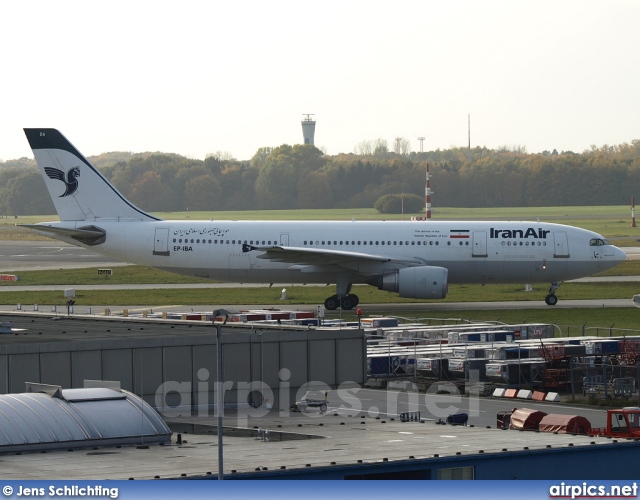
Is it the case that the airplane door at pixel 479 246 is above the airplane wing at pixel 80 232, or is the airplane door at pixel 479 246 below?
below

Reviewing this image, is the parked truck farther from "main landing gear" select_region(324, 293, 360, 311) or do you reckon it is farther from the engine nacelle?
"main landing gear" select_region(324, 293, 360, 311)

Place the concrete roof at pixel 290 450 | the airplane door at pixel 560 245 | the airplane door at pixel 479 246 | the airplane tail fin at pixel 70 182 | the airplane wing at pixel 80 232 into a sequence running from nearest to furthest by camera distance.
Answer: the concrete roof at pixel 290 450
the airplane door at pixel 479 246
the airplane door at pixel 560 245
the airplane wing at pixel 80 232
the airplane tail fin at pixel 70 182

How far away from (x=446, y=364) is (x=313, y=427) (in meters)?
21.5

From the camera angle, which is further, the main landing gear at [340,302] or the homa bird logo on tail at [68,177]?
the homa bird logo on tail at [68,177]

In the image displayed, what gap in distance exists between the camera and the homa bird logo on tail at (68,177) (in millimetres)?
73250

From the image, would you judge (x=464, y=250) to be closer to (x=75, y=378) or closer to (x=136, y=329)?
(x=136, y=329)

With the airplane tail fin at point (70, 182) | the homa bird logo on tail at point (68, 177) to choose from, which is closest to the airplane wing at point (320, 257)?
the airplane tail fin at point (70, 182)

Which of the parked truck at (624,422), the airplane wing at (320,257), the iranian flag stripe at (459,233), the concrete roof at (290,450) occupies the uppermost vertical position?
the iranian flag stripe at (459,233)

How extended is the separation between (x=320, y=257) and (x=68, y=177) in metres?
15.2

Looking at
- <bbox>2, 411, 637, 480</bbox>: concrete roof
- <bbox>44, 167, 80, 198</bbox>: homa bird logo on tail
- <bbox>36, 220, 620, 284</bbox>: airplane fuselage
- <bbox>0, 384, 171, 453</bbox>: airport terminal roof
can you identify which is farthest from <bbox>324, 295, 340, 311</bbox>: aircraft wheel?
<bbox>0, 384, 171, 453</bbox>: airport terminal roof

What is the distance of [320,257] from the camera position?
229 ft

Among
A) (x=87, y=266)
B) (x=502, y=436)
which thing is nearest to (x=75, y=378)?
(x=502, y=436)

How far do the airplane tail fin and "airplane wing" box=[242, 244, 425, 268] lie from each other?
28.6 feet

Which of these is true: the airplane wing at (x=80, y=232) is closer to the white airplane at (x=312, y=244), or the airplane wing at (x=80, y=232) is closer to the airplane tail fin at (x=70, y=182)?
the white airplane at (x=312, y=244)
